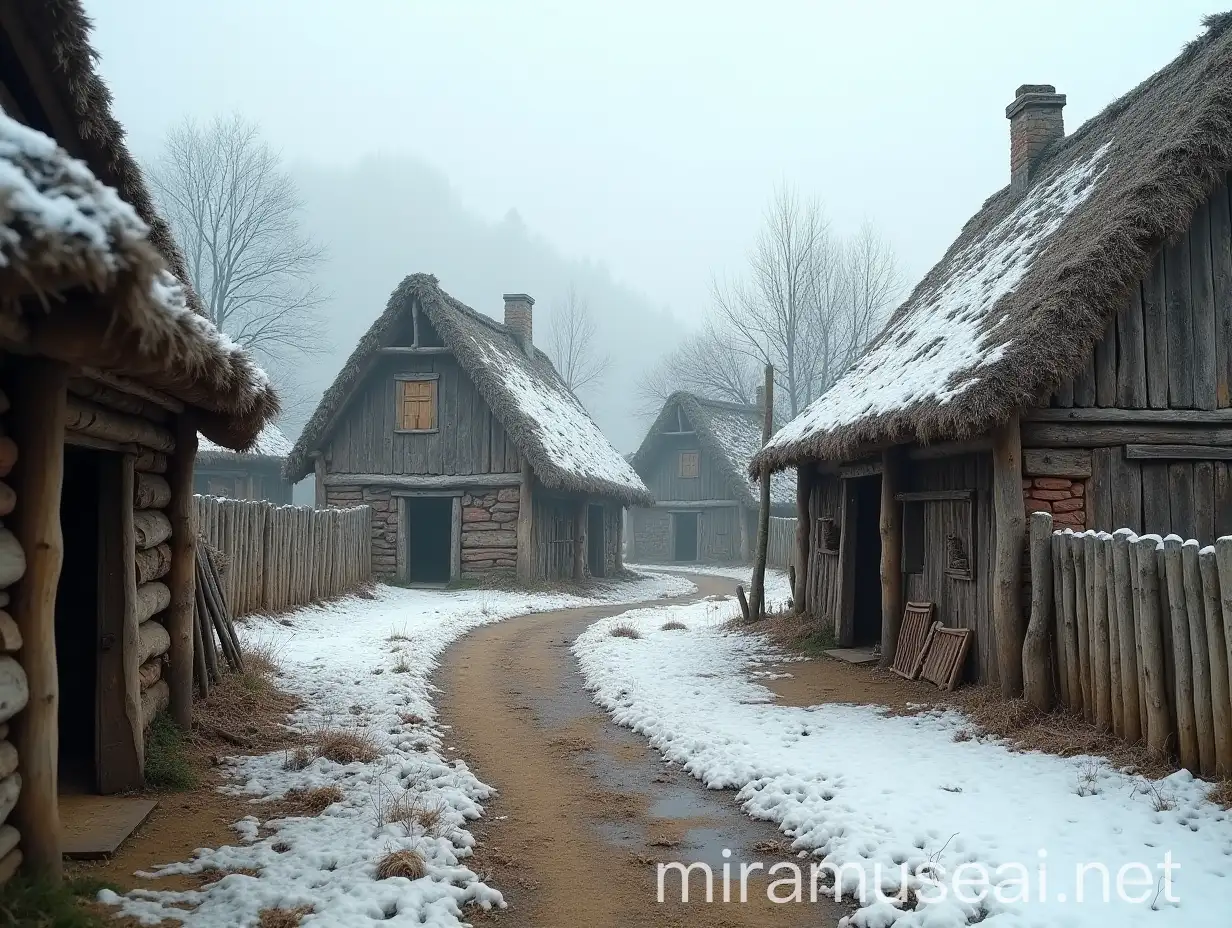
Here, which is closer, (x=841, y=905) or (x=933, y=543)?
(x=841, y=905)

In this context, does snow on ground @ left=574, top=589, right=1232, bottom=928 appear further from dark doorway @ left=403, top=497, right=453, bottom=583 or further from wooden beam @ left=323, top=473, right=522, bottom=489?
dark doorway @ left=403, top=497, right=453, bottom=583

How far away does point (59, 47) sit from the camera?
5430 millimetres

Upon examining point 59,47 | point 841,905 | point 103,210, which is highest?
point 59,47

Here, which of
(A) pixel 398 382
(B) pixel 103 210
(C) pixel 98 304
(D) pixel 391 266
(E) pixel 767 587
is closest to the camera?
(B) pixel 103 210

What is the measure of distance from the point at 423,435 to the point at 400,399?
95 cm

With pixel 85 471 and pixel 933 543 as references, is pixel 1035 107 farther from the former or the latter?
pixel 85 471

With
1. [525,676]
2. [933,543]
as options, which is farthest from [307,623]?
[933,543]

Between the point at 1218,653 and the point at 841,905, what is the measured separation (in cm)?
273

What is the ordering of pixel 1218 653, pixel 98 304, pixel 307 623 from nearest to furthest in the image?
pixel 98 304, pixel 1218 653, pixel 307 623

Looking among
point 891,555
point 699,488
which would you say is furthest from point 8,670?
point 699,488

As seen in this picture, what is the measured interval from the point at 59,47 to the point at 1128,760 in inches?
302

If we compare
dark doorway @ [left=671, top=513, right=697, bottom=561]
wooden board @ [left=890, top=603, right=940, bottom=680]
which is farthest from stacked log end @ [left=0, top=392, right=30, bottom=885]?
dark doorway @ [left=671, top=513, right=697, bottom=561]

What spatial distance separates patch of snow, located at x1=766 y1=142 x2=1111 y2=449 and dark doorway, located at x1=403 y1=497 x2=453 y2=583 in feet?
38.2

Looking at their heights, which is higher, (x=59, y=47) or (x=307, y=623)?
(x=59, y=47)
